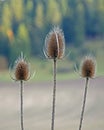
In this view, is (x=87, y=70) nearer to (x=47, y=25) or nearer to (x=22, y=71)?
(x=22, y=71)

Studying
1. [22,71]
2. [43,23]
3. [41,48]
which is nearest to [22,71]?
[22,71]

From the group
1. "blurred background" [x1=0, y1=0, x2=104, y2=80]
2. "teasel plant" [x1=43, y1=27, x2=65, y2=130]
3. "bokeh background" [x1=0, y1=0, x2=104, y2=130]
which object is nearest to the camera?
"teasel plant" [x1=43, y1=27, x2=65, y2=130]

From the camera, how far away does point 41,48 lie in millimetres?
4582

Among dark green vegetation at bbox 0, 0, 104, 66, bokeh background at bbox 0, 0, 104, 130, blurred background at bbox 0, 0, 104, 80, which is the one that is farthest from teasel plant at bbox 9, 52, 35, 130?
dark green vegetation at bbox 0, 0, 104, 66

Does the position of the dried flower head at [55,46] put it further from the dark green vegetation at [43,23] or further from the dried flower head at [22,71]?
the dark green vegetation at [43,23]

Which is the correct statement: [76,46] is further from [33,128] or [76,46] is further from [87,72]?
[87,72]

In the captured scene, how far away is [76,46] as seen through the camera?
7.17m

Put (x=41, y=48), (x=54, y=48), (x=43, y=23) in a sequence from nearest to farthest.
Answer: (x=54, y=48) → (x=41, y=48) → (x=43, y=23)

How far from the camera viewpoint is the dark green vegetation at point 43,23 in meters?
6.79

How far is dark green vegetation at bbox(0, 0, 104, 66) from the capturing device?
22.3ft

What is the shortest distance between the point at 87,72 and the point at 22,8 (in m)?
6.33

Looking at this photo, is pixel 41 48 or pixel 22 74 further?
pixel 41 48

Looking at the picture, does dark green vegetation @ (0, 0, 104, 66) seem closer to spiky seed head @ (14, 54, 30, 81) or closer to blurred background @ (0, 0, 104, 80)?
blurred background @ (0, 0, 104, 80)

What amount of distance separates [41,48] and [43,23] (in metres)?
2.82
